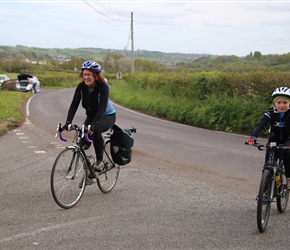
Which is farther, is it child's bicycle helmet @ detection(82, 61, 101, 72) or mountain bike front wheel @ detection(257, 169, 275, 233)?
child's bicycle helmet @ detection(82, 61, 101, 72)

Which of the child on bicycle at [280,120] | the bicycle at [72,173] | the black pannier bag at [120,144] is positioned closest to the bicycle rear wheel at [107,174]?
the black pannier bag at [120,144]

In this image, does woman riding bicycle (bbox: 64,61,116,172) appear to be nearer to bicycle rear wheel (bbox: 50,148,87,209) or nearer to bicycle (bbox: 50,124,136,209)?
bicycle (bbox: 50,124,136,209)

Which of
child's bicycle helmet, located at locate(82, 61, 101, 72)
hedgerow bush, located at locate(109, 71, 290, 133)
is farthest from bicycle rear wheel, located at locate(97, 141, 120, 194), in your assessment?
hedgerow bush, located at locate(109, 71, 290, 133)

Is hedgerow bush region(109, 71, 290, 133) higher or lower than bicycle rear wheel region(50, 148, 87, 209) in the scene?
lower

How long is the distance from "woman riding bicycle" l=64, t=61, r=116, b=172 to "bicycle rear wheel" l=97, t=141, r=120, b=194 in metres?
0.31

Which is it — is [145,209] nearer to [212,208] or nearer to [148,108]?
[212,208]

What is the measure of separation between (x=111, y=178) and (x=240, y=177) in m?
2.65

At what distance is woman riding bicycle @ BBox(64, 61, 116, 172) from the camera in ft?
24.7

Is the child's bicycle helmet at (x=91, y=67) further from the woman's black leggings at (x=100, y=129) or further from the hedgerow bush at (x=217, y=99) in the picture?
the hedgerow bush at (x=217, y=99)

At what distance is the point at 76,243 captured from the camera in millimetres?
5676

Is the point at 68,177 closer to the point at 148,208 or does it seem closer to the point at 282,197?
the point at 148,208

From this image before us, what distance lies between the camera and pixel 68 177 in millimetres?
7262

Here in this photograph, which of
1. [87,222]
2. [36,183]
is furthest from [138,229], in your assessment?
[36,183]

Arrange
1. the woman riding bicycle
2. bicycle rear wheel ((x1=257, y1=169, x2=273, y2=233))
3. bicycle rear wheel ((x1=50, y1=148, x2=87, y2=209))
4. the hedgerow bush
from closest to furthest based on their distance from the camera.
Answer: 1. bicycle rear wheel ((x1=257, y1=169, x2=273, y2=233))
2. bicycle rear wheel ((x1=50, y1=148, x2=87, y2=209))
3. the woman riding bicycle
4. the hedgerow bush
